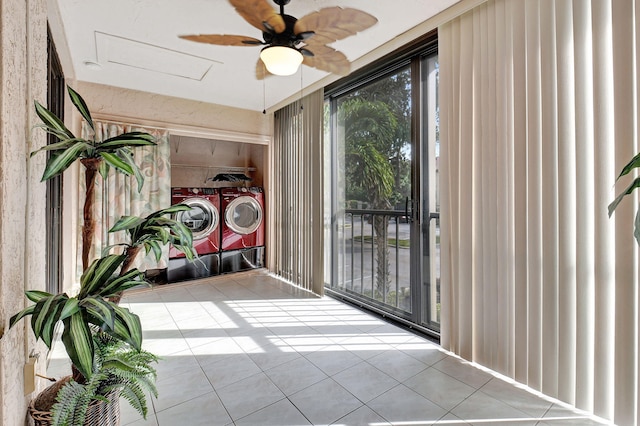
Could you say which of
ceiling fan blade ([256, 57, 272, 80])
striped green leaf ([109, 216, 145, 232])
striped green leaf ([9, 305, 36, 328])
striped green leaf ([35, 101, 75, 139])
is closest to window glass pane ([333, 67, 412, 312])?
ceiling fan blade ([256, 57, 272, 80])

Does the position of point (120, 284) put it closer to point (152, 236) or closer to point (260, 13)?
point (152, 236)

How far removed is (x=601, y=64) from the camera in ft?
5.04

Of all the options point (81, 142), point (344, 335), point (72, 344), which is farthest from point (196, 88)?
point (72, 344)

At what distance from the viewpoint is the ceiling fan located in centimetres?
185

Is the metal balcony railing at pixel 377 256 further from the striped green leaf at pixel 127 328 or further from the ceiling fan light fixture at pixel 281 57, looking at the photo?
the striped green leaf at pixel 127 328

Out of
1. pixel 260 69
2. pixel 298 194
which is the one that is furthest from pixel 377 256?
pixel 260 69

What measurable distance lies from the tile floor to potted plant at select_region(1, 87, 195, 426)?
56 cm

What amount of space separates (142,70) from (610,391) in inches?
170

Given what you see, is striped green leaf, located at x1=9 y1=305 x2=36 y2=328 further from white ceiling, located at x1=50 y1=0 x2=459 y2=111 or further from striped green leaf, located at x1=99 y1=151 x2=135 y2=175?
white ceiling, located at x1=50 y1=0 x2=459 y2=111

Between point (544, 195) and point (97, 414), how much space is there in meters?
2.35

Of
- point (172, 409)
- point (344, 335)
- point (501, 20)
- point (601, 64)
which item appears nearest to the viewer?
point (601, 64)

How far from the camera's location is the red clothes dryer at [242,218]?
4.46 meters

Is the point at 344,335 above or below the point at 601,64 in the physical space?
below

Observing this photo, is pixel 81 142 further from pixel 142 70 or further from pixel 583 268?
pixel 142 70
